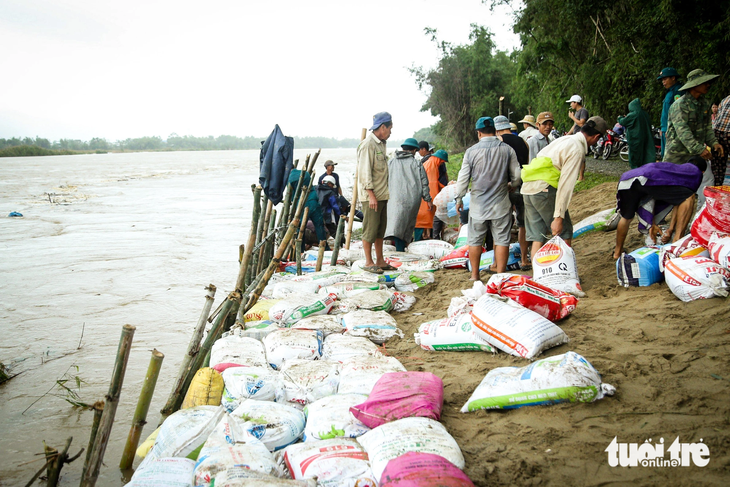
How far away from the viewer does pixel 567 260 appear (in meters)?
3.54

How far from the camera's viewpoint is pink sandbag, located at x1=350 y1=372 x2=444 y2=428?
2090mm

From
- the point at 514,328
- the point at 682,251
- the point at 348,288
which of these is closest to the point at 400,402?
the point at 514,328

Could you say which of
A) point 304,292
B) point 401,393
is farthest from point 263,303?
point 401,393

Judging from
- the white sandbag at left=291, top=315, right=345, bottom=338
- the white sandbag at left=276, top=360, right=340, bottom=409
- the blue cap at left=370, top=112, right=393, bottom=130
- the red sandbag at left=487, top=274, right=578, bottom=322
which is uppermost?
the blue cap at left=370, top=112, right=393, bottom=130

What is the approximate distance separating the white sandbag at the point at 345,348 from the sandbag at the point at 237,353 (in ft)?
1.29

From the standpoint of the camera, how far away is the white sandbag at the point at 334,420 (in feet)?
7.00

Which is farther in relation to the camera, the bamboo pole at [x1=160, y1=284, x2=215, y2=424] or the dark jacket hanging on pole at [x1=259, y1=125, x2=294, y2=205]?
the dark jacket hanging on pole at [x1=259, y1=125, x2=294, y2=205]

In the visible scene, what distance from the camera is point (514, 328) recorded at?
265cm

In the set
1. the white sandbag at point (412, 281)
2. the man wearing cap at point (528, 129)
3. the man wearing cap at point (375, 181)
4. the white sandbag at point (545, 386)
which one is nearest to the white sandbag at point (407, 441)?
the white sandbag at point (545, 386)

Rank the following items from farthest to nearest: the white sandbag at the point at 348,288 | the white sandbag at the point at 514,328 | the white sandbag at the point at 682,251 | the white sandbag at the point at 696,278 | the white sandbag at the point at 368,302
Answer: the white sandbag at the point at 348,288 < the white sandbag at the point at 368,302 < the white sandbag at the point at 682,251 < the white sandbag at the point at 696,278 < the white sandbag at the point at 514,328

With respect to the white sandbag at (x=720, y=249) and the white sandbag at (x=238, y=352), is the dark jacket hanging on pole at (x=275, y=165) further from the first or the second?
the white sandbag at (x=720, y=249)

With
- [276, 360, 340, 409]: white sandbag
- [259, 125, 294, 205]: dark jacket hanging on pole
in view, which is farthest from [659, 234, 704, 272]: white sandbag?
[259, 125, 294, 205]: dark jacket hanging on pole

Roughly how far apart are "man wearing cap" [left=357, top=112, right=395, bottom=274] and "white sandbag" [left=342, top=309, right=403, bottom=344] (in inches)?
52.5

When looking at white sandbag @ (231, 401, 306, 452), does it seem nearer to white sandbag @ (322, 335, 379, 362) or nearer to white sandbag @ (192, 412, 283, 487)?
white sandbag @ (192, 412, 283, 487)
